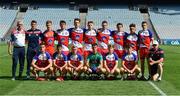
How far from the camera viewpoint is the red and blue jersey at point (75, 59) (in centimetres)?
1340

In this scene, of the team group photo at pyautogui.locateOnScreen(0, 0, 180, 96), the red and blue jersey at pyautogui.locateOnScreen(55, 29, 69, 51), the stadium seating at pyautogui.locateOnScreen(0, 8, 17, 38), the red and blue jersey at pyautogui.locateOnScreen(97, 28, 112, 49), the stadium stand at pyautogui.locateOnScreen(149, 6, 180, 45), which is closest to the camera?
the team group photo at pyautogui.locateOnScreen(0, 0, 180, 96)

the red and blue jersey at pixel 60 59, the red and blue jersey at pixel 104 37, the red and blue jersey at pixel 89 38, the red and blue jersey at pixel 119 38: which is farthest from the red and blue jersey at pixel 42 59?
the red and blue jersey at pixel 119 38

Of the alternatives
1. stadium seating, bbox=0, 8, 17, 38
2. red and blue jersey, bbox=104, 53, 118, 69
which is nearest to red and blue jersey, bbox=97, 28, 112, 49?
red and blue jersey, bbox=104, 53, 118, 69

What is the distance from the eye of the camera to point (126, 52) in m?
13.6

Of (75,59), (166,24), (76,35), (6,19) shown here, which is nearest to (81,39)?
(76,35)

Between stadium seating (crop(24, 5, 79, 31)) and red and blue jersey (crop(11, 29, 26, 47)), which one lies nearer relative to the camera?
red and blue jersey (crop(11, 29, 26, 47))

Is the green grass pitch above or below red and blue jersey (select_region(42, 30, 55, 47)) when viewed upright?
below

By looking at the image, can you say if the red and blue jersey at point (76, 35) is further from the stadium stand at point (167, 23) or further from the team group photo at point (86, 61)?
the stadium stand at point (167, 23)

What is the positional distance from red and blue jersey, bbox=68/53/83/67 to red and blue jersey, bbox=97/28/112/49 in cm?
87

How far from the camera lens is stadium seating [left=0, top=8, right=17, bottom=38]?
48.6 metres

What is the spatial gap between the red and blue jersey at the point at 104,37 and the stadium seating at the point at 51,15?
37.2 meters

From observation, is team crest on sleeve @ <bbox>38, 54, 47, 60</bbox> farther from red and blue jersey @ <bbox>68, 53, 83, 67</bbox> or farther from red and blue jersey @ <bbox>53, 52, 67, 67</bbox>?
red and blue jersey @ <bbox>68, 53, 83, 67</bbox>

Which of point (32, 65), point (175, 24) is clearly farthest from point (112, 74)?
point (175, 24)

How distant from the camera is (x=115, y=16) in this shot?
53.4 metres
